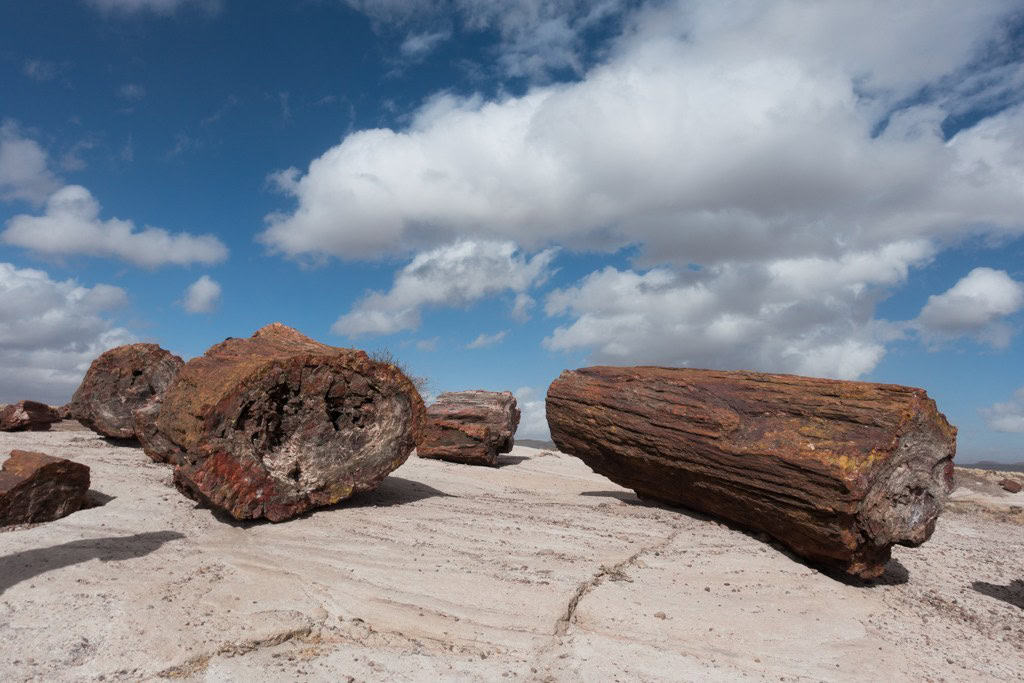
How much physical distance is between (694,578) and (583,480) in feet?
20.7

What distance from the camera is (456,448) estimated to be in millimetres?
13031

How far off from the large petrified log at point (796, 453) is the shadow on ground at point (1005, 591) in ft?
3.90

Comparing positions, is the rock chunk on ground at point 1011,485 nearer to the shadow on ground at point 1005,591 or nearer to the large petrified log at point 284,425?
the shadow on ground at point 1005,591

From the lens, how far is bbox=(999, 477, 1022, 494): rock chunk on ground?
55.0ft

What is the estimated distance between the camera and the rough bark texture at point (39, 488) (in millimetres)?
5957

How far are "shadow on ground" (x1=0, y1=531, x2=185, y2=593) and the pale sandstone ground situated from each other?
0.02m

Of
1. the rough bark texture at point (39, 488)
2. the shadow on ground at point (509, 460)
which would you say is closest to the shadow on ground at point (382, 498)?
the rough bark texture at point (39, 488)

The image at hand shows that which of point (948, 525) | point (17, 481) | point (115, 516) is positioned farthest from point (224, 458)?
point (948, 525)

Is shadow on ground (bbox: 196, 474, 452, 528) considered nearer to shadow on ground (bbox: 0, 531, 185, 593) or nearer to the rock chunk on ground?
shadow on ground (bbox: 0, 531, 185, 593)

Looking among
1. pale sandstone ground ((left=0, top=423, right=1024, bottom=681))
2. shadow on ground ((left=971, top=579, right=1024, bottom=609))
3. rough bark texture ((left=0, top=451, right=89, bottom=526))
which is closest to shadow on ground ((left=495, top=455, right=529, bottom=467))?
pale sandstone ground ((left=0, top=423, right=1024, bottom=681))

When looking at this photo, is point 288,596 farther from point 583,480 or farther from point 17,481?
point 583,480

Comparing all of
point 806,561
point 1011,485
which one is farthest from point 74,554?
point 1011,485

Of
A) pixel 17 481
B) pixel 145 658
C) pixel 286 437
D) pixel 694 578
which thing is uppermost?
pixel 286 437

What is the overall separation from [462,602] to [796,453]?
3375mm
